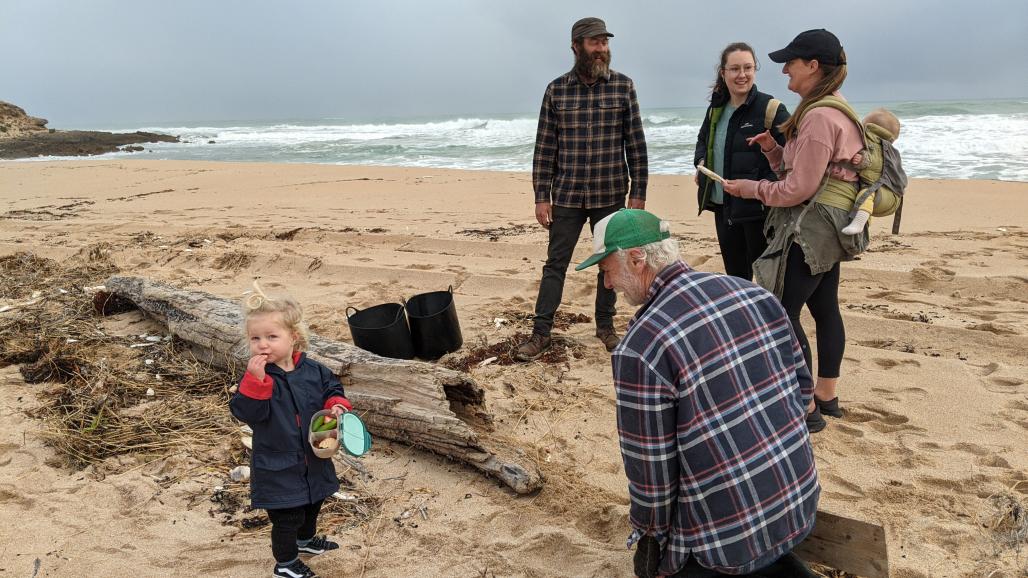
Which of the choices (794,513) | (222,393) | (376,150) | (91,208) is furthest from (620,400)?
(376,150)

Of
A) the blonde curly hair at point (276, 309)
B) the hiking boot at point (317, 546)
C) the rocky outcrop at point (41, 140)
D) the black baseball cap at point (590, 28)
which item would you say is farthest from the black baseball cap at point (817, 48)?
the rocky outcrop at point (41, 140)

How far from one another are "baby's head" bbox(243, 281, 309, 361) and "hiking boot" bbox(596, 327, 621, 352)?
102 inches

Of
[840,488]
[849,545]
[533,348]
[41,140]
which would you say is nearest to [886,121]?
[840,488]

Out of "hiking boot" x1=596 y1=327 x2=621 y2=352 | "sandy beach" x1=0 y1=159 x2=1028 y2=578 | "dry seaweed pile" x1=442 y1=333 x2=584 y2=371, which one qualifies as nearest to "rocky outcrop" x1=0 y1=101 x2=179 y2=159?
"sandy beach" x1=0 y1=159 x2=1028 y2=578

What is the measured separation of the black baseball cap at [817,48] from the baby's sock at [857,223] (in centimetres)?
67

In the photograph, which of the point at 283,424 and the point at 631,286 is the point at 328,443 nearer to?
the point at 283,424

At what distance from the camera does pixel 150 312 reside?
4613mm

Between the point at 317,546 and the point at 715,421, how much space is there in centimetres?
165

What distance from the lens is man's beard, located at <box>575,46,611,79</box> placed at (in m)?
4.01

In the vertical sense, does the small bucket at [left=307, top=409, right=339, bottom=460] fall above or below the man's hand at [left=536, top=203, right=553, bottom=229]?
below

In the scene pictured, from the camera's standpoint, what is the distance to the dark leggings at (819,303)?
308 cm

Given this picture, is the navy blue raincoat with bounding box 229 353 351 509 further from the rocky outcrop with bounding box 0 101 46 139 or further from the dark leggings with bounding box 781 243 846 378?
the rocky outcrop with bounding box 0 101 46 139

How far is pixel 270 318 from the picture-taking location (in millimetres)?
2232

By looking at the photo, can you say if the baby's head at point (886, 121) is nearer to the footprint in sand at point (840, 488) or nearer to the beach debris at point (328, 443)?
the footprint in sand at point (840, 488)
